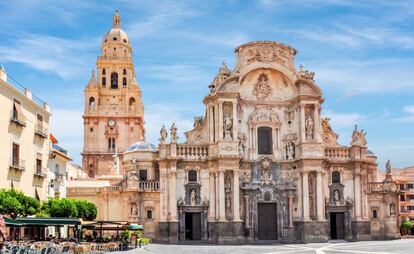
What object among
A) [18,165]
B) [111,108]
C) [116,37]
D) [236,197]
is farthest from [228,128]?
[116,37]

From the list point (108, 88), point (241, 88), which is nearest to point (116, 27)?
point (108, 88)

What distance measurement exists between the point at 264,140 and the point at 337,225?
10.1m

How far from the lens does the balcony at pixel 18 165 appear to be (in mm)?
38156

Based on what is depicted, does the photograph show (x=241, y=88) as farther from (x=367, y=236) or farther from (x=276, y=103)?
(x=367, y=236)

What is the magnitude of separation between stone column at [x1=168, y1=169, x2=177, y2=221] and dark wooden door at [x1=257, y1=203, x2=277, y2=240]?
747 centimetres

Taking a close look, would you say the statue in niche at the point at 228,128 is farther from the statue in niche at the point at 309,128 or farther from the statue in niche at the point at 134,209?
the statue in niche at the point at 134,209

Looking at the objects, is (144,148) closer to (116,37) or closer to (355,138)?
(355,138)

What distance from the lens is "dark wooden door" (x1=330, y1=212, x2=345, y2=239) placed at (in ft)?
177

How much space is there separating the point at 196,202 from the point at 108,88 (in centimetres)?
4683

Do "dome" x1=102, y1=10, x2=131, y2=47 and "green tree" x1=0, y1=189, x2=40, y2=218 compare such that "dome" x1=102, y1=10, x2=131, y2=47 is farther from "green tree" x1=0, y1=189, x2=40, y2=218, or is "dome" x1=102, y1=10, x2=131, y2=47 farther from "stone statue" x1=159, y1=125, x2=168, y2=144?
"green tree" x1=0, y1=189, x2=40, y2=218

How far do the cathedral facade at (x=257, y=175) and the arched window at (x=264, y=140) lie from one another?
9cm

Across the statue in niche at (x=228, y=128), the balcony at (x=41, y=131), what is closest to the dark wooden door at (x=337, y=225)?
the statue in niche at (x=228, y=128)

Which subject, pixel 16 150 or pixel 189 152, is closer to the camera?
pixel 16 150

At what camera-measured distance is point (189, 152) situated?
5262cm
